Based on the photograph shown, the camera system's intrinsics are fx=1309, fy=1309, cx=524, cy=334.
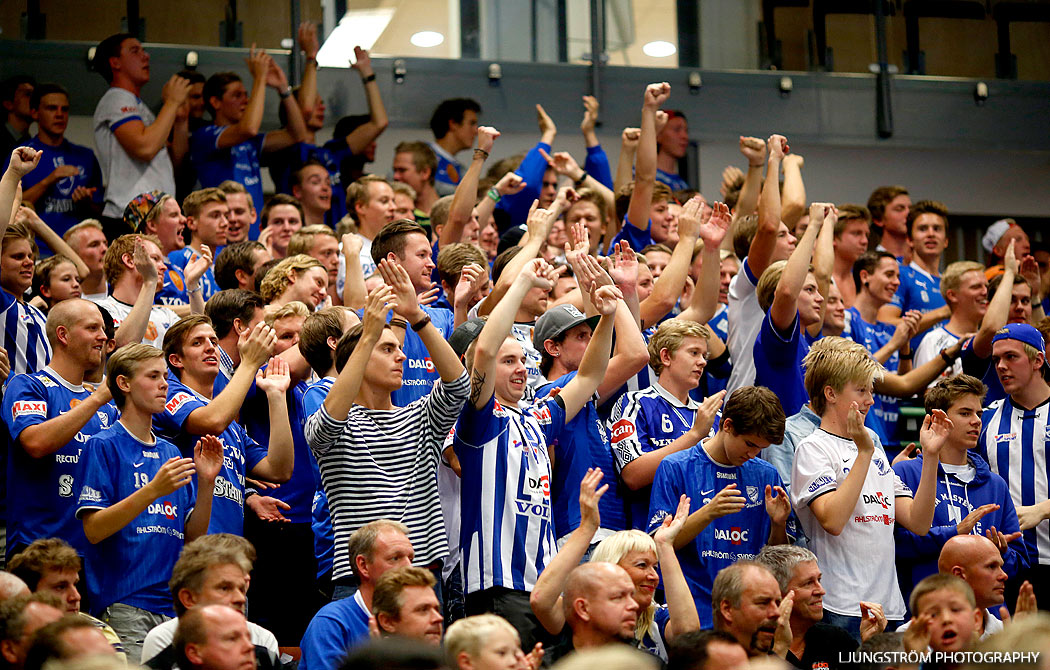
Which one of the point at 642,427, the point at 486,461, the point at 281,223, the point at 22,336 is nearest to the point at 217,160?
the point at 281,223

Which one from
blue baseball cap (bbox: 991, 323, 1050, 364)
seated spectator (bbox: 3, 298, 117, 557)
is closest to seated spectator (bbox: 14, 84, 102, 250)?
seated spectator (bbox: 3, 298, 117, 557)

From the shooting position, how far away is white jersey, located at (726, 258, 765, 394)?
7.12 meters

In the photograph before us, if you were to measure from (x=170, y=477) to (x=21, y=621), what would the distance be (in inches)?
38.2

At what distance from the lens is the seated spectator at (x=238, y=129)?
979 cm

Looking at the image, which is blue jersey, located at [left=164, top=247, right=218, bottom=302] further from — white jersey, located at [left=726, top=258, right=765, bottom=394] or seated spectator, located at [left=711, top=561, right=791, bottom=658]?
seated spectator, located at [left=711, top=561, right=791, bottom=658]

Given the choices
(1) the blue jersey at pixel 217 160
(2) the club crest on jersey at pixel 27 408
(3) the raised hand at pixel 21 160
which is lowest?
(2) the club crest on jersey at pixel 27 408

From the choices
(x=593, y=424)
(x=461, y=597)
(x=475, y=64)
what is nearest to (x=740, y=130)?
(x=475, y=64)

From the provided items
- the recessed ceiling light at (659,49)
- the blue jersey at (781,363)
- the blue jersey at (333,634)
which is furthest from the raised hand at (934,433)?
the recessed ceiling light at (659,49)

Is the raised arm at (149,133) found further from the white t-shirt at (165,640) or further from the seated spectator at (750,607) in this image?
the seated spectator at (750,607)

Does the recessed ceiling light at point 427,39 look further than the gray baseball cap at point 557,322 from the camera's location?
Yes

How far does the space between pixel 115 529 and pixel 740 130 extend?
8142mm

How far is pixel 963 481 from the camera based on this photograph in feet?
21.9

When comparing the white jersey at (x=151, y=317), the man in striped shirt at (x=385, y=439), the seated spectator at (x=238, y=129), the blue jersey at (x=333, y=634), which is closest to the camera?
the blue jersey at (x=333, y=634)

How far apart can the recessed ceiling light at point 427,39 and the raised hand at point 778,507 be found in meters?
6.71
